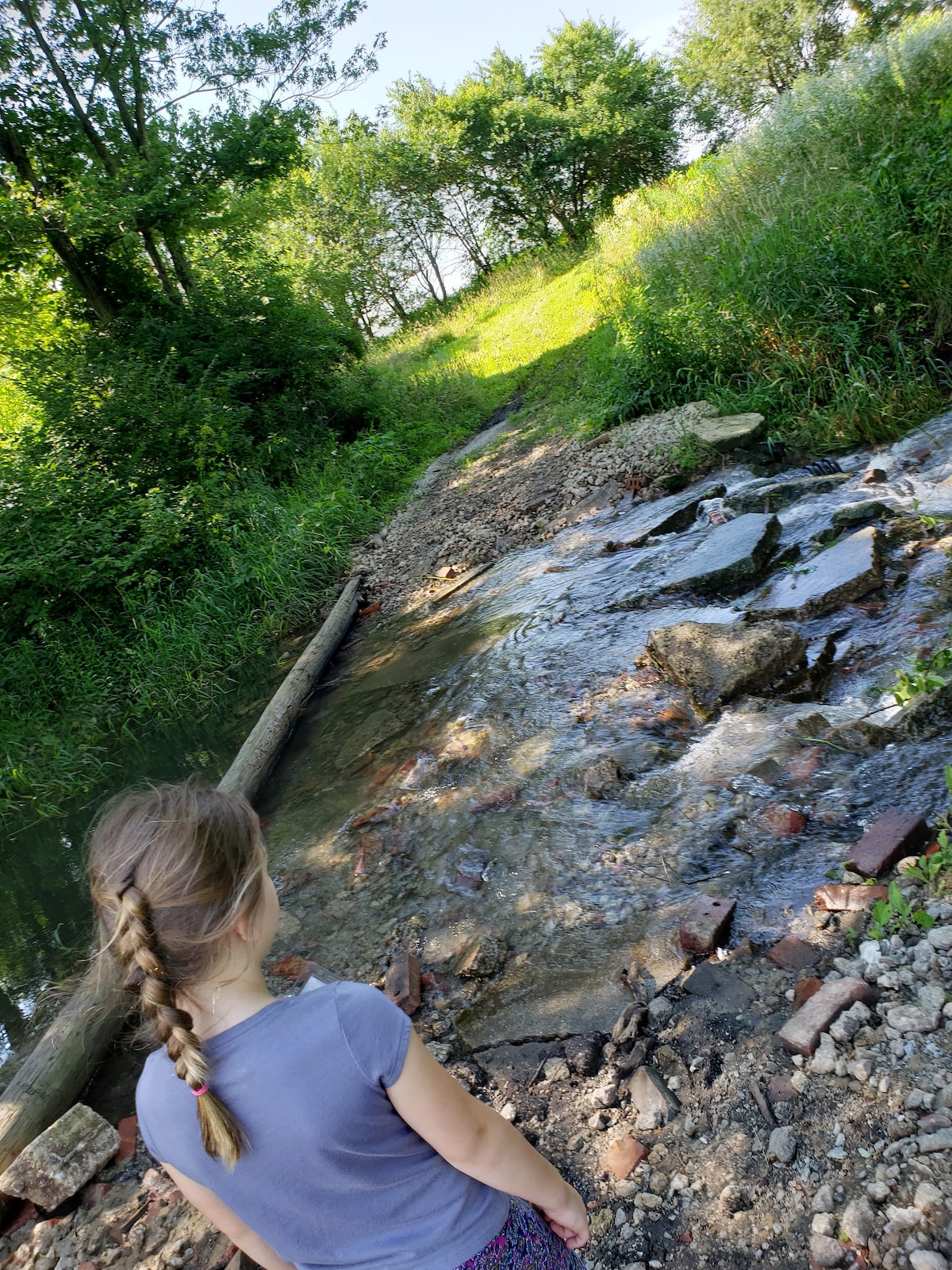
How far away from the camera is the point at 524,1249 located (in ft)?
Result: 4.73

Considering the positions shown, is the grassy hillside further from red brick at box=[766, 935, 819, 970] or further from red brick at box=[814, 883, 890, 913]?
red brick at box=[766, 935, 819, 970]

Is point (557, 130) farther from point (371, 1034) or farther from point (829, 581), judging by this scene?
point (371, 1034)

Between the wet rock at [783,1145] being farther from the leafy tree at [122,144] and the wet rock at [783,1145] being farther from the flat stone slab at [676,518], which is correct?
the leafy tree at [122,144]

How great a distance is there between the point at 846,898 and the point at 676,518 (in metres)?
4.96

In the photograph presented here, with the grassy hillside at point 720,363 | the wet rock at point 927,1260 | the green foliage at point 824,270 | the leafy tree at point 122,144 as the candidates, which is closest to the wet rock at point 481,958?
the wet rock at point 927,1260

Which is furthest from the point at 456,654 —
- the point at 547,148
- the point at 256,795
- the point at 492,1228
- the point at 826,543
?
the point at 547,148

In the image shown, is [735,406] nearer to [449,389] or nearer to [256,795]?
[256,795]

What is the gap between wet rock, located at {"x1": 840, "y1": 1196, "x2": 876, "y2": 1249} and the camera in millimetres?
1734

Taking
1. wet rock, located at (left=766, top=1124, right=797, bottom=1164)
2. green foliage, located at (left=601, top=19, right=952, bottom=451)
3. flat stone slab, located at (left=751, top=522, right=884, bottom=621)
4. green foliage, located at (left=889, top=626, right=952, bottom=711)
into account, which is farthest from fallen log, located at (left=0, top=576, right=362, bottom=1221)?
green foliage, located at (left=601, top=19, right=952, bottom=451)

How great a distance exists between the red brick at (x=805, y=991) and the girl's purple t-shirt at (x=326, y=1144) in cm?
137

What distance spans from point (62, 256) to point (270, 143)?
149 inches

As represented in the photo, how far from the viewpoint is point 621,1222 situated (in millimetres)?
2055

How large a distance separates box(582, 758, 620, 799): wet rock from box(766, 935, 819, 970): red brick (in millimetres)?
1427

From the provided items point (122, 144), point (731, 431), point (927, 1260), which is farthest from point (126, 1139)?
point (122, 144)
